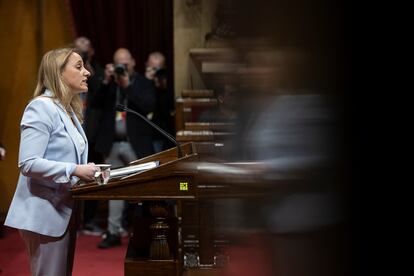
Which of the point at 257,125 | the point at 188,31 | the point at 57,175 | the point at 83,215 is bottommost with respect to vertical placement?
the point at 83,215

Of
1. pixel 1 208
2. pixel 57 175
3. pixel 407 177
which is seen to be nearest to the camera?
pixel 407 177

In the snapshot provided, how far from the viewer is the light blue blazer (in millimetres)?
2225

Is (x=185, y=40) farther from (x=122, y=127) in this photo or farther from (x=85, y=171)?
(x=85, y=171)

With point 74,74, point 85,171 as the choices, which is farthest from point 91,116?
point 85,171

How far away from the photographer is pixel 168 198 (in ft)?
8.18

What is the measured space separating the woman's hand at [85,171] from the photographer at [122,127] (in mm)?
2509

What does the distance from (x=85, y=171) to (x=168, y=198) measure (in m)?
0.38

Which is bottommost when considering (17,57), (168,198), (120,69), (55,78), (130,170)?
(168,198)

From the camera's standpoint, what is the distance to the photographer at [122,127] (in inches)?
189

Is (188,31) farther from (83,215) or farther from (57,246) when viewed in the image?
(57,246)

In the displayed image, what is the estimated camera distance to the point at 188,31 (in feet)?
18.1

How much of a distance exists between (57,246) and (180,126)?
8.48 feet

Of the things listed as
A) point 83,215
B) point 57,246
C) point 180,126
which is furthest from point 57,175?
point 83,215

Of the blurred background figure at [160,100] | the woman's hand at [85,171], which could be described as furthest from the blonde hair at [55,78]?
the blurred background figure at [160,100]
